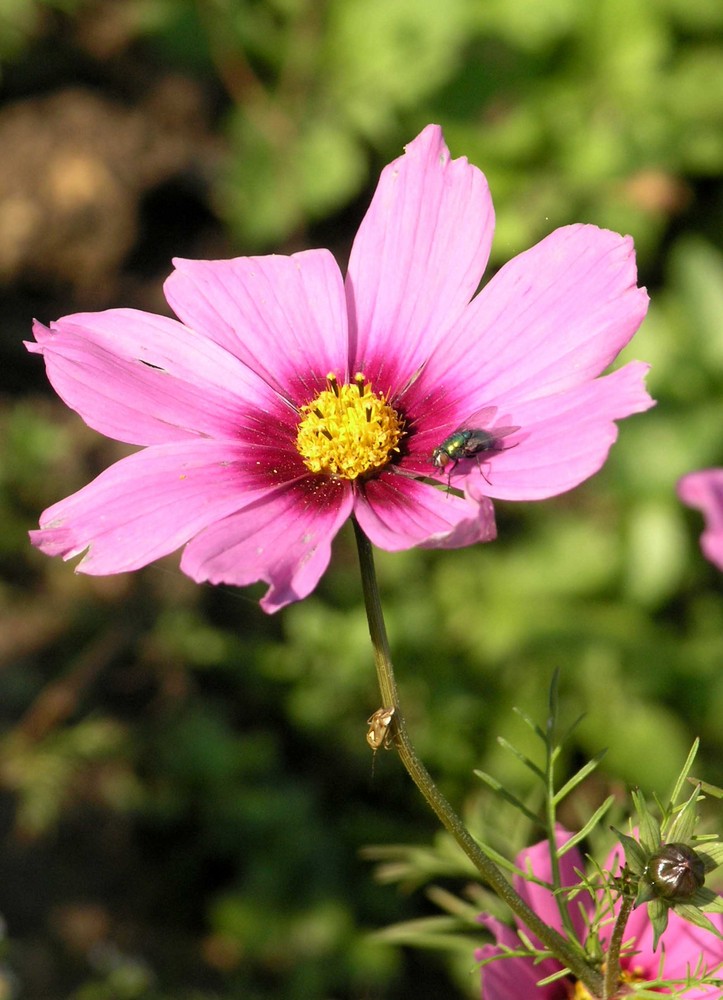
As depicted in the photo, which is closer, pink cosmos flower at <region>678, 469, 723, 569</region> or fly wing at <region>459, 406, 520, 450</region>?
fly wing at <region>459, 406, 520, 450</region>

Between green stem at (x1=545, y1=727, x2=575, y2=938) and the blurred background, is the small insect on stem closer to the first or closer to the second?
green stem at (x1=545, y1=727, x2=575, y2=938)

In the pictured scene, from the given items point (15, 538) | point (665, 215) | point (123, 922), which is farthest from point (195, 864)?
point (665, 215)

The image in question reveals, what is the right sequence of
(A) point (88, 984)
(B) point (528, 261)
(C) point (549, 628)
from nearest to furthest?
1. (B) point (528, 261)
2. (A) point (88, 984)
3. (C) point (549, 628)

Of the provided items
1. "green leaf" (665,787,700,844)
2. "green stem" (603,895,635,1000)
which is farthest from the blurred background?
"green leaf" (665,787,700,844)

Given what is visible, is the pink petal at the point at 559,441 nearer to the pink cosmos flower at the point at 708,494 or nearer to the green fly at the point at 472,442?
the green fly at the point at 472,442

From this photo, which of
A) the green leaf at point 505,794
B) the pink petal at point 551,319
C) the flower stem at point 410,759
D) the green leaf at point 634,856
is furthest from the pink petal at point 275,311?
the green leaf at point 634,856

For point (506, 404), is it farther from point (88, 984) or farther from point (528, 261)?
point (88, 984)
